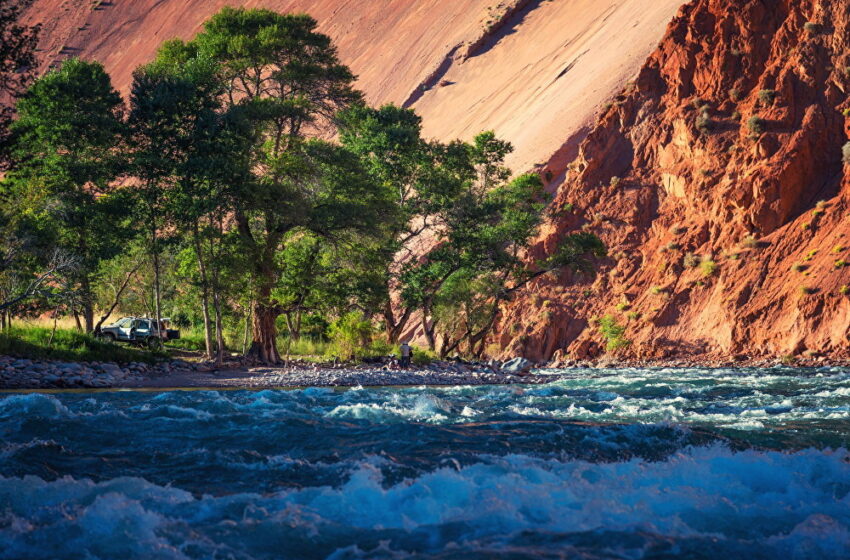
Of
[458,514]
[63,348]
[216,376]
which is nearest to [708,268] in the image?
[216,376]

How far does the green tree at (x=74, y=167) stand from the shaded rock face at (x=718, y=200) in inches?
1020

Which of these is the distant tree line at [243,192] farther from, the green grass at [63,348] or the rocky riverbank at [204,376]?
the rocky riverbank at [204,376]

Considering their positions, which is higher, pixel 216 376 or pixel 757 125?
pixel 216 376

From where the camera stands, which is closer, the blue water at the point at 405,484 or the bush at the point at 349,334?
the blue water at the point at 405,484

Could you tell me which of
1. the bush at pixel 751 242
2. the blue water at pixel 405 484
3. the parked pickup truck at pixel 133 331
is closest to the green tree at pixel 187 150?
the parked pickup truck at pixel 133 331

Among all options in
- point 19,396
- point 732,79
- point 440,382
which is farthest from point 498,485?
point 732,79

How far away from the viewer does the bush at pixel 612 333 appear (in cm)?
4125

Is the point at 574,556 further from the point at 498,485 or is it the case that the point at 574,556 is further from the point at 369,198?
the point at 369,198

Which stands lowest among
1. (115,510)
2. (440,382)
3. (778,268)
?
(778,268)

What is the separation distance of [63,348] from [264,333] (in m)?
6.19

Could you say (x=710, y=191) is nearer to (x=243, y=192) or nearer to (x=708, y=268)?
(x=708, y=268)

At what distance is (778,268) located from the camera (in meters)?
38.8

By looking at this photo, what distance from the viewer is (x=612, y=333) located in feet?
138

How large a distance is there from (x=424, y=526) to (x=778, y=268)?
1492 inches
